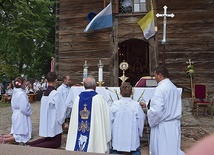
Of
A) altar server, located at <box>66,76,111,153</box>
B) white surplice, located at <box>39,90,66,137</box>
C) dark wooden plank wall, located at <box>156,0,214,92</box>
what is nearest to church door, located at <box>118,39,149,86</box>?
dark wooden plank wall, located at <box>156,0,214,92</box>

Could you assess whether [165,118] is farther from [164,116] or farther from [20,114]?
[20,114]

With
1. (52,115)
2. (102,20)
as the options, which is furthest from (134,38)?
(52,115)

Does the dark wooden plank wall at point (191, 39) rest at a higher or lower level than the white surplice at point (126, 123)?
higher

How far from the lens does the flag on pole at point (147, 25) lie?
36.0ft

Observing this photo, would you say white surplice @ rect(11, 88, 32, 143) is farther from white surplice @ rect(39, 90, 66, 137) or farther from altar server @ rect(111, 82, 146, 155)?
altar server @ rect(111, 82, 146, 155)

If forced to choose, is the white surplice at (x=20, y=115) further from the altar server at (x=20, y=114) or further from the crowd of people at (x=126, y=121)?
the crowd of people at (x=126, y=121)

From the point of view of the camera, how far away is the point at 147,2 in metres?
12.2

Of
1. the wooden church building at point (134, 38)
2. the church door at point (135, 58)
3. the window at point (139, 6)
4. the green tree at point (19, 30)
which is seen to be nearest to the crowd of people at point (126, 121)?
the wooden church building at point (134, 38)

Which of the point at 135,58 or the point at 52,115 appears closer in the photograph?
the point at 52,115

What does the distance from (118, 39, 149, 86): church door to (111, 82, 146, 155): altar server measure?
1140cm

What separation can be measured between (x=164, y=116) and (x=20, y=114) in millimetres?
4196

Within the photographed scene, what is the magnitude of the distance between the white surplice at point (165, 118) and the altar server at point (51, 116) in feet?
10.0

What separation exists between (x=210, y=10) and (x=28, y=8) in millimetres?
12070

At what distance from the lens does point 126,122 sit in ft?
16.6
